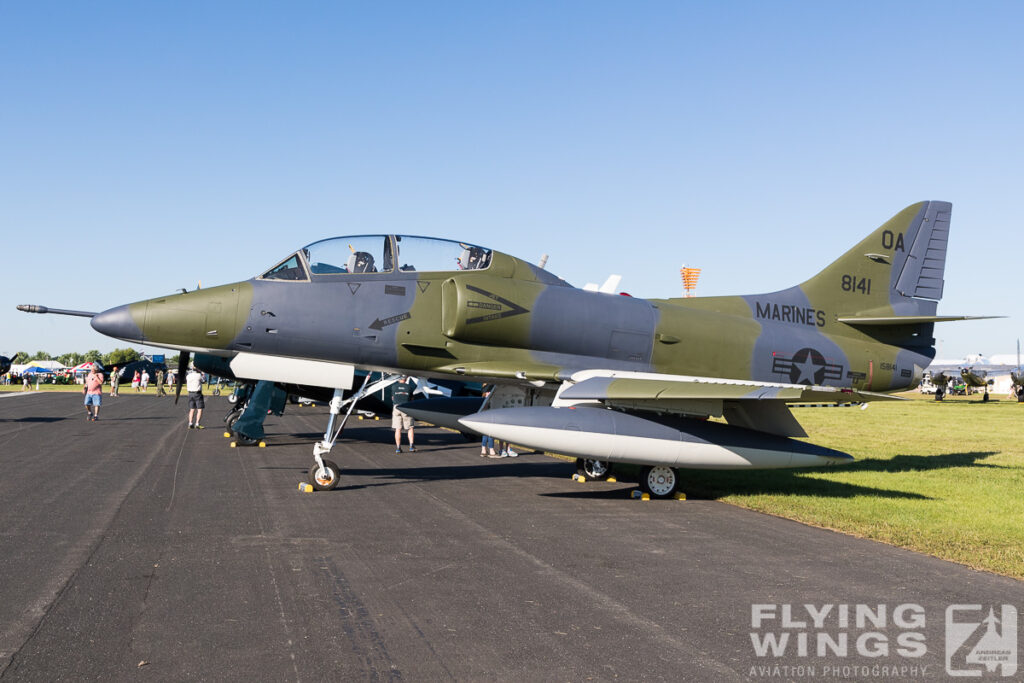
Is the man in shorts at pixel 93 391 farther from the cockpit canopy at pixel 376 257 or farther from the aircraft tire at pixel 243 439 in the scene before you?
the cockpit canopy at pixel 376 257

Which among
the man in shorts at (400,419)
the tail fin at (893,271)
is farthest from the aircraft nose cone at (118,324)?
the tail fin at (893,271)

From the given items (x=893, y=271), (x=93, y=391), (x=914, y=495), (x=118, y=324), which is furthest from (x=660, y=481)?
(x=93, y=391)

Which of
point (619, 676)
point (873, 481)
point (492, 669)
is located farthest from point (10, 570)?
point (873, 481)

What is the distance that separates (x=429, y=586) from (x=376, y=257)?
7077 millimetres

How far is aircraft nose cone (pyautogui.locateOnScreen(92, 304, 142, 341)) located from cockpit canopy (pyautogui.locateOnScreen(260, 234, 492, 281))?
77.3 inches

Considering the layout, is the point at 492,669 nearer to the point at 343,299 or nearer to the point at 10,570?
the point at 10,570

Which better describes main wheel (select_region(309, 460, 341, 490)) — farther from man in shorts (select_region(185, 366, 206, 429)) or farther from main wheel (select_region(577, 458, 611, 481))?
man in shorts (select_region(185, 366, 206, 429))

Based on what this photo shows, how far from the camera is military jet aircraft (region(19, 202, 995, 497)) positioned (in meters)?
Result: 11.6

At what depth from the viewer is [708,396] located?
1155 centimetres

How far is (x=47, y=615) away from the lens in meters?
5.61

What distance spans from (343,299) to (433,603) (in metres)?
7.04

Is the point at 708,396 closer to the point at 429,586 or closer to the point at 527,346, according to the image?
the point at 527,346

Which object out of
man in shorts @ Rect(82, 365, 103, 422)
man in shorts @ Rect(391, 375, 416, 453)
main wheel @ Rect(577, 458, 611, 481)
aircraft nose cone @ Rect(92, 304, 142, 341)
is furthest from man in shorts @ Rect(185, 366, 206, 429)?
main wheel @ Rect(577, 458, 611, 481)

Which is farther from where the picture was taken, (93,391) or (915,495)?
(93,391)
